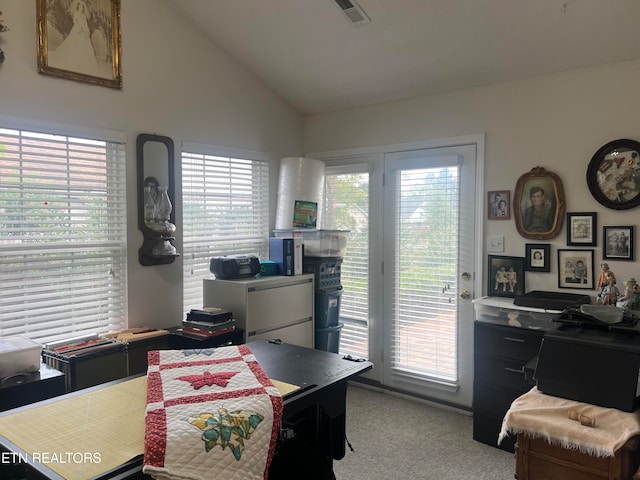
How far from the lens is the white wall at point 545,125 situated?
2.90 m

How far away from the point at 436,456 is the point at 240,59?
314 cm

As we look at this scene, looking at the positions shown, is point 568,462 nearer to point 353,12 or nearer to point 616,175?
point 616,175

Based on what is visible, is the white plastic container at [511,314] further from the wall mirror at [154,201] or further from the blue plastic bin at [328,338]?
the wall mirror at [154,201]

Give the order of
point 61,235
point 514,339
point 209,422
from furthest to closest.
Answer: point 514,339 → point 61,235 → point 209,422

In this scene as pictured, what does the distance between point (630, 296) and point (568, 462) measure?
1.33m

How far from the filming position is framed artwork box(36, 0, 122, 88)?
2686mm

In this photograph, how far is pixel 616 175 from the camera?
2.89 meters

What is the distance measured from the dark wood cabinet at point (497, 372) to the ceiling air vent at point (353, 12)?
2058 millimetres

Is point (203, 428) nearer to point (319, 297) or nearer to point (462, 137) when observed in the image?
point (319, 297)

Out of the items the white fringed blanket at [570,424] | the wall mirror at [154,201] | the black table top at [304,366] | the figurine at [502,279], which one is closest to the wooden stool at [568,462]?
the white fringed blanket at [570,424]

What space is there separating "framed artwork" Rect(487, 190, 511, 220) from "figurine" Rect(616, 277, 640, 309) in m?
0.85

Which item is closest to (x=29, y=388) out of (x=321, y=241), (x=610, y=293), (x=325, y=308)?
(x=325, y=308)

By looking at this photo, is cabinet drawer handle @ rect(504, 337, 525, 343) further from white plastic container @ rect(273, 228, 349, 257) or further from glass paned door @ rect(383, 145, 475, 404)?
white plastic container @ rect(273, 228, 349, 257)

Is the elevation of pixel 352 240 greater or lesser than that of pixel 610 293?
greater
